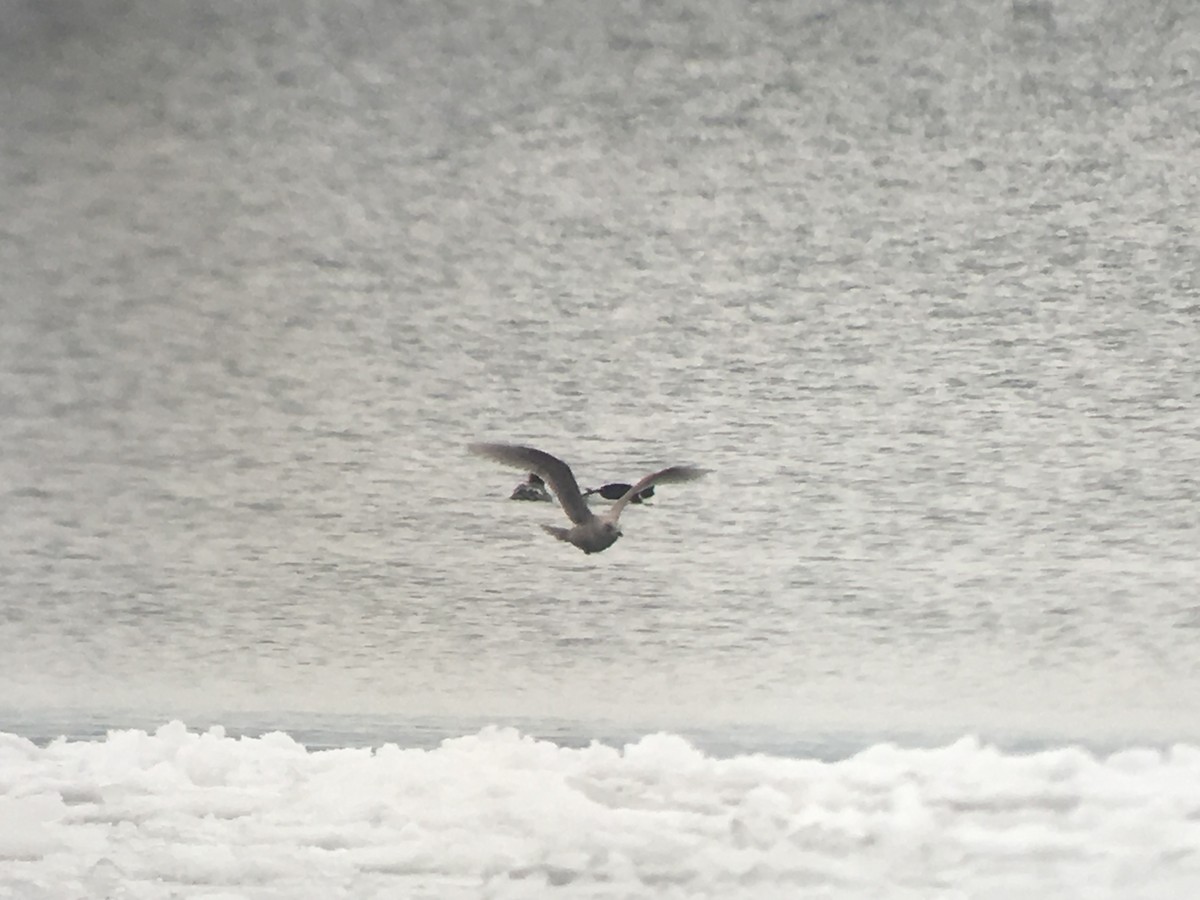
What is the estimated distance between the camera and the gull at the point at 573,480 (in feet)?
3.52

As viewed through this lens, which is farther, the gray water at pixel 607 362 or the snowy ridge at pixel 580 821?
the snowy ridge at pixel 580 821

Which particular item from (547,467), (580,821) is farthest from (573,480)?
(580,821)

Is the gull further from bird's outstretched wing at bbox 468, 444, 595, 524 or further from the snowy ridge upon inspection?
the snowy ridge

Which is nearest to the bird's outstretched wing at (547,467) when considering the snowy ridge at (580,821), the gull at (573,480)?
the gull at (573,480)

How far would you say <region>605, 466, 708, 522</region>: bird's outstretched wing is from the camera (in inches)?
42.2

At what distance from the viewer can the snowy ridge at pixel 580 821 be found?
1.09 m

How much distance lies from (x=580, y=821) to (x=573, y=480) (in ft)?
1.38

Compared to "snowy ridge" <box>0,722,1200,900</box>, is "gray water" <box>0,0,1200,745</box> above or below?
above

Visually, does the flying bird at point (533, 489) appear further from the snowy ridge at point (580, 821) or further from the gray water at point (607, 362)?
the snowy ridge at point (580, 821)

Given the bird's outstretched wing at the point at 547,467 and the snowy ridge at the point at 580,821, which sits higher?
the bird's outstretched wing at the point at 547,467

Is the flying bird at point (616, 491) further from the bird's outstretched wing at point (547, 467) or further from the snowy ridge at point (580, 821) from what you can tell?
the snowy ridge at point (580, 821)

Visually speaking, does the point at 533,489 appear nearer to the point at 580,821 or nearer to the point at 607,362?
the point at 607,362

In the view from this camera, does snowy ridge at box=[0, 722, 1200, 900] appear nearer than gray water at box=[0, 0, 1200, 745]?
No

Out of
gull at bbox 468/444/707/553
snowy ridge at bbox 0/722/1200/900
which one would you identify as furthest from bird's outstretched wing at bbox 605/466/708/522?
snowy ridge at bbox 0/722/1200/900
